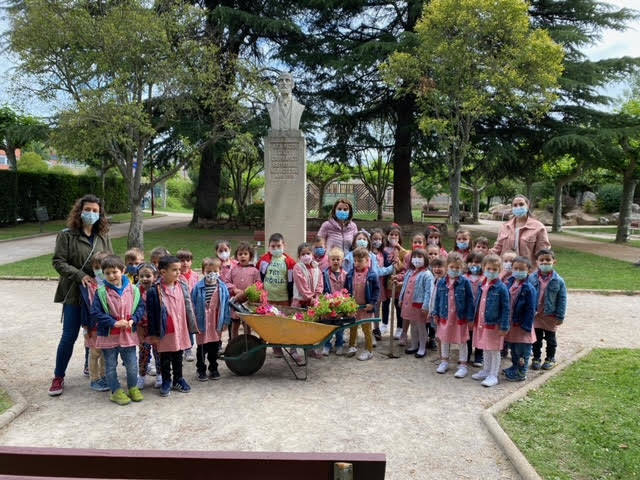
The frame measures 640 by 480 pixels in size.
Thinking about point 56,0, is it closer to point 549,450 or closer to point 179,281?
point 179,281

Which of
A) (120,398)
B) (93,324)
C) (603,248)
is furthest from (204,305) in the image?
(603,248)

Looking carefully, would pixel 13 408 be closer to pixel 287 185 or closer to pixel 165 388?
pixel 165 388

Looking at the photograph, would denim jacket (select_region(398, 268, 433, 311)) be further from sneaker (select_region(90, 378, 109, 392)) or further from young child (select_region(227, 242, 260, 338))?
sneaker (select_region(90, 378, 109, 392))

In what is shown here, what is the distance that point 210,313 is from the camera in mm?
5199

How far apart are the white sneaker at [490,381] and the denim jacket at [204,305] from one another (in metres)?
2.73

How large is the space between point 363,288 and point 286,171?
4.10 meters

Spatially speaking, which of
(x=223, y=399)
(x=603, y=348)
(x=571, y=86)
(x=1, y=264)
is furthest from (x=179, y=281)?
(x=571, y=86)

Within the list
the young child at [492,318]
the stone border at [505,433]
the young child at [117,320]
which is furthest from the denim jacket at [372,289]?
the young child at [117,320]

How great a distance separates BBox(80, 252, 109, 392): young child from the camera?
4580 mm

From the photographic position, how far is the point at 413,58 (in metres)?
14.7

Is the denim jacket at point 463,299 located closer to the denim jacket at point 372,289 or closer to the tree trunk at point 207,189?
the denim jacket at point 372,289

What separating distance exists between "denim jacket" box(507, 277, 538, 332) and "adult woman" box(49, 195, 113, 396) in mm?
4166

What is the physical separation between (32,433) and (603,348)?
636 centimetres

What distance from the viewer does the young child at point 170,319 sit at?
15.3ft
